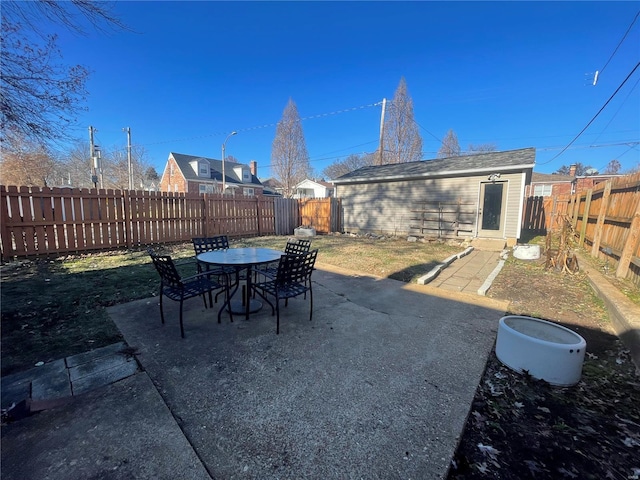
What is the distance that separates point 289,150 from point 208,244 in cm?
2304

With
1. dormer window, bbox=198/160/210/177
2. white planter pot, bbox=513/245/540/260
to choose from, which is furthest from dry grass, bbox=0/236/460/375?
dormer window, bbox=198/160/210/177

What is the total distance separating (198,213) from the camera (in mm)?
10195

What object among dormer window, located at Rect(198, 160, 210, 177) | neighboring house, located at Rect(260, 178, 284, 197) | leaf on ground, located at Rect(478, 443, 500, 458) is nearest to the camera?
leaf on ground, located at Rect(478, 443, 500, 458)

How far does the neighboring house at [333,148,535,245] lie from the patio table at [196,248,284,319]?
8.92 m

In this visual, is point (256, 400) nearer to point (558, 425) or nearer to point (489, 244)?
point (558, 425)

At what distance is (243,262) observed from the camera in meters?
3.44

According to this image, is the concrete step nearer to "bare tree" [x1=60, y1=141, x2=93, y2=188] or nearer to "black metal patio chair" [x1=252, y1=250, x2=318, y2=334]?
"black metal patio chair" [x1=252, y1=250, x2=318, y2=334]

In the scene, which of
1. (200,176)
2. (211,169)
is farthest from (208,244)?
(211,169)

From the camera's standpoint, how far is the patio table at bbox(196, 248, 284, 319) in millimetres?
3463

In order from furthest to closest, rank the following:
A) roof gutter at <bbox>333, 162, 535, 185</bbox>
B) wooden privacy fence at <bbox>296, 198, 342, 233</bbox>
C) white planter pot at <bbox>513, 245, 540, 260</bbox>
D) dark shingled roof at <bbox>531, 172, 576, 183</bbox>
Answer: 1. dark shingled roof at <bbox>531, 172, 576, 183</bbox>
2. wooden privacy fence at <bbox>296, 198, 342, 233</bbox>
3. roof gutter at <bbox>333, 162, 535, 185</bbox>
4. white planter pot at <bbox>513, 245, 540, 260</bbox>

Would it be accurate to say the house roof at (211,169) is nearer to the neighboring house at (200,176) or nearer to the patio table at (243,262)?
the neighboring house at (200,176)

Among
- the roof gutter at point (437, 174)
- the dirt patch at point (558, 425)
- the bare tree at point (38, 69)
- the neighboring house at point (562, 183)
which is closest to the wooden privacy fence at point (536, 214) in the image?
the roof gutter at point (437, 174)

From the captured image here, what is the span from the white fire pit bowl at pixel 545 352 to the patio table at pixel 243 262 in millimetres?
2788

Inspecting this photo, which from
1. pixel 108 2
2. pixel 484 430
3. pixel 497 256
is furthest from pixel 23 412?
pixel 497 256
